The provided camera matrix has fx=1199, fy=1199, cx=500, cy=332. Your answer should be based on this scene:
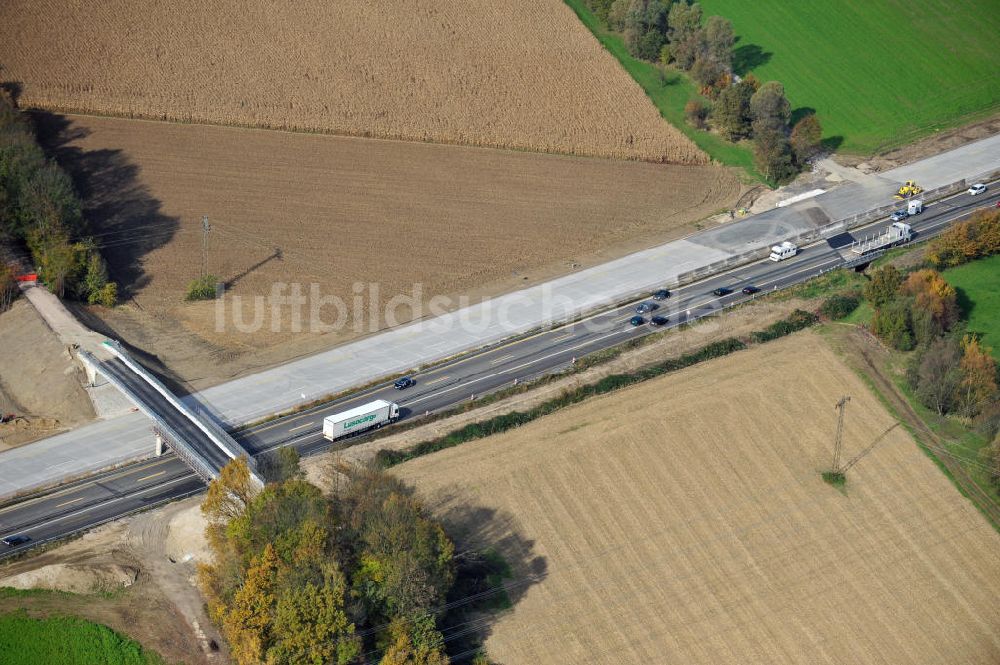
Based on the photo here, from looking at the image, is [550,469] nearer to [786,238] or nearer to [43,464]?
[43,464]

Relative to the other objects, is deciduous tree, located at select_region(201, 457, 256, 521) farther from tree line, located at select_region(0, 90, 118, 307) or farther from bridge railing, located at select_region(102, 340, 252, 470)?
tree line, located at select_region(0, 90, 118, 307)

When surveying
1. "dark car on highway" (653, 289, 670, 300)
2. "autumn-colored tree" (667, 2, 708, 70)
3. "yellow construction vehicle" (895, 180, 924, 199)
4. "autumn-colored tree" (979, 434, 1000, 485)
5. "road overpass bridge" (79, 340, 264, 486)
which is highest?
"autumn-colored tree" (667, 2, 708, 70)

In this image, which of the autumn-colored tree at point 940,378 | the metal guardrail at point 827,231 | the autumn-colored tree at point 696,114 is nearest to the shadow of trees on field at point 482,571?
the autumn-colored tree at point 940,378

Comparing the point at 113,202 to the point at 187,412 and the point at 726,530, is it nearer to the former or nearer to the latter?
the point at 187,412

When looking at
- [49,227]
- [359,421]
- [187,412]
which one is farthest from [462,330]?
[49,227]

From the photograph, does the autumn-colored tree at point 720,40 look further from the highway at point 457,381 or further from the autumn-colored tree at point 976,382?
the autumn-colored tree at point 976,382

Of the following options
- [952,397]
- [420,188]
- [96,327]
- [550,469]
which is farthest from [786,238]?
[96,327]

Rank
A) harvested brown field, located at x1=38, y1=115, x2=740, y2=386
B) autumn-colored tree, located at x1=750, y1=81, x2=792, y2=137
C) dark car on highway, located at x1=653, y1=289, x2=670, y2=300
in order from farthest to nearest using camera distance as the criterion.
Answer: autumn-colored tree, located at x1=750, y1=81, x2=792, y2=137, dark car on highway, located at x1=653, y1=289, x2=670, y2=300, harvested brown field, located at x1=38, y1=115, x2=740, y2=386

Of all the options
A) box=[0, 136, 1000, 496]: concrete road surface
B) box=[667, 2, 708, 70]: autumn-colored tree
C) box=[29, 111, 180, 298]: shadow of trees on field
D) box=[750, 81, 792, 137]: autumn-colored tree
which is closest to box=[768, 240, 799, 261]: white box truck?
box=[0, 136, 1000, 496]: concrete road surface
